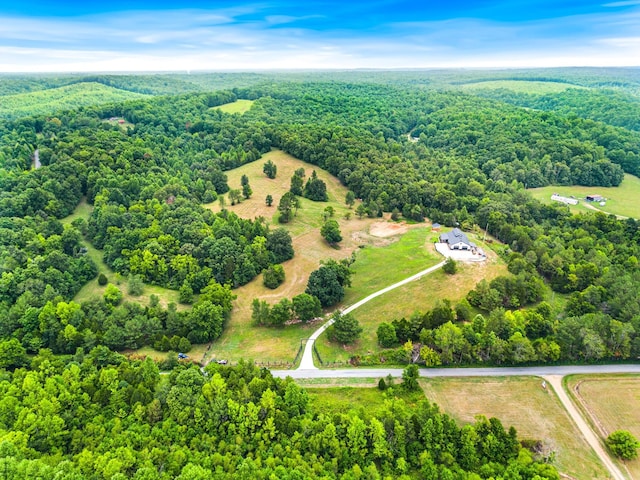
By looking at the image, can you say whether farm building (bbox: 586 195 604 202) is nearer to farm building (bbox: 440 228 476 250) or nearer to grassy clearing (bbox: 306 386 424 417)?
farm building (bbox: 440 228 476 250)

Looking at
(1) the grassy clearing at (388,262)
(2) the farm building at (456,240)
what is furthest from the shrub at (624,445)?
(2) the farm building at (456,240)

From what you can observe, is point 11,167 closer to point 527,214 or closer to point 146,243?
point 146,243

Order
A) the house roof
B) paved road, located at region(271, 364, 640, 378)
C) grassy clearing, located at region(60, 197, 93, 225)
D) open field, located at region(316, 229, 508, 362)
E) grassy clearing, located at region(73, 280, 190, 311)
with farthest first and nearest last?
1. grassy clearing, located at region(60, 197, 93, 225)
2. the house roof
3. grassy clearing, located at region(73, 280, 190, 311)
4. open field, located at region(316, 229, 508, 362)
5. paved road, located at region(271, 364, 640, 378)

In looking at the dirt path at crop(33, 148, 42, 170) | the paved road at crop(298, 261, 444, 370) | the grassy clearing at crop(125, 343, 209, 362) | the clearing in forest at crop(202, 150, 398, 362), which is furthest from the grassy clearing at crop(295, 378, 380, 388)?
the dirt path at crop(33, 148, 42, 170)

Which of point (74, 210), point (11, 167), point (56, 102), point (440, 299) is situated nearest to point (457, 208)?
point (440, 299)

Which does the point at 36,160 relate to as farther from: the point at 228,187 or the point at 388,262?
the point at 388,262
